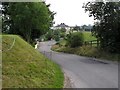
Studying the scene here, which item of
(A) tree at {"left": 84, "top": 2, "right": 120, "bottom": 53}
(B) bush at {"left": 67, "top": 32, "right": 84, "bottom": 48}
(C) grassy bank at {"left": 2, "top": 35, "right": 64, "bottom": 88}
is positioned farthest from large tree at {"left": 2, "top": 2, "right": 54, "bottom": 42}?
(C) grassy bank at {"left": 2, "top": 35, "right": 64, "bottom": 88}

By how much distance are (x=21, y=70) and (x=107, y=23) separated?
2075cm

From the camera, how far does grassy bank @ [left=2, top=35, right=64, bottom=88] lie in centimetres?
1203

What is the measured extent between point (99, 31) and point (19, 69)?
71.9ft

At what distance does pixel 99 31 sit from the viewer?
34.3 m

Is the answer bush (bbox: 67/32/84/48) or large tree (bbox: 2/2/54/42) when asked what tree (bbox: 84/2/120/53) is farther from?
bush (bbox: 67/32/84/48)

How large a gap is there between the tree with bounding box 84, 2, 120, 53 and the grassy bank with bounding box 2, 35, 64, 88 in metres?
16.6

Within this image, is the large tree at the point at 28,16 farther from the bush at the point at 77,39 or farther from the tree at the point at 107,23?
the bush at the point at 77,39

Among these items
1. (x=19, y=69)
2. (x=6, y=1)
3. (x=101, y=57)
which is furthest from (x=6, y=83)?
(x=6, y=1)

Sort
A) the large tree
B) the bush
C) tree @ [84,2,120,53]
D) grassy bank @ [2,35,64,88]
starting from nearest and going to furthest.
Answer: grassy bank @ [2,35,64,88], tree @ [84,2,120,53], the large tree, the bush

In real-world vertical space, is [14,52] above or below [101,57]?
above

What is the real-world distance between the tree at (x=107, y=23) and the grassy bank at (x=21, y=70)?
16567mm

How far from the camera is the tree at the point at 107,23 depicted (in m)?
31.6

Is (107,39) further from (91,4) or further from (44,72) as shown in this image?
(44,72)

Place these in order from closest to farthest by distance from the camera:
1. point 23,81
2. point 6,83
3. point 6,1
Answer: point 6,83 → point 23,81 → point 6,1
